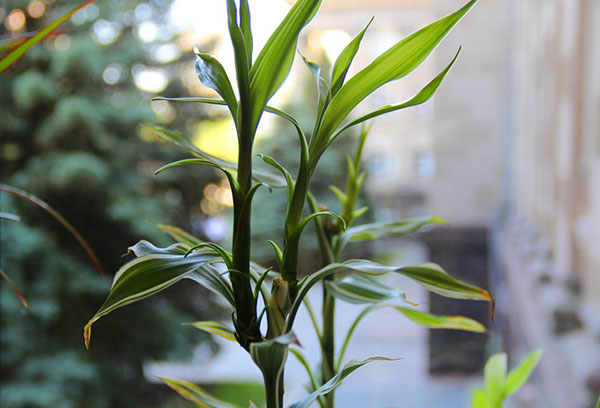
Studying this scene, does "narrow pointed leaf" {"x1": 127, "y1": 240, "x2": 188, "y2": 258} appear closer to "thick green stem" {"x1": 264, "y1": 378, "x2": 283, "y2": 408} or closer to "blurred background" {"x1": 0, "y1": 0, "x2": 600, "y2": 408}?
"thick green stem" {"x1": 264, "y1": 378, "x2": 283, "y2": 408}

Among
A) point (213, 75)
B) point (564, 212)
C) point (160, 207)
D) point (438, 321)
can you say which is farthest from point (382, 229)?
point (160, 207)

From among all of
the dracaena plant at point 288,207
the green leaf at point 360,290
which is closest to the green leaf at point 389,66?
the dracaena plant at point 288,207

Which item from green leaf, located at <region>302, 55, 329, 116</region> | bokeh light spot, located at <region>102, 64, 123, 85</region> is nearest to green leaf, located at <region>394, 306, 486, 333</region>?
green leaf, located at <region>302, 55, 329, 116</region>

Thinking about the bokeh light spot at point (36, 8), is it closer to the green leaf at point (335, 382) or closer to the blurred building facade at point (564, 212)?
the blurred building facade at point (564, 212)

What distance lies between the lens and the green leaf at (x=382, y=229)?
0.40 metres

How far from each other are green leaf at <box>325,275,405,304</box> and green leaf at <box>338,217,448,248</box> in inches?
1.5

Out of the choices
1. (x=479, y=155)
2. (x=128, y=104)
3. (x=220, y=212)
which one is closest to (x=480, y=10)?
(x=479, y=155)

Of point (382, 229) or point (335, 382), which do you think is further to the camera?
point (382, 229)

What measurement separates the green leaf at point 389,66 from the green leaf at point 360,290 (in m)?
0.10

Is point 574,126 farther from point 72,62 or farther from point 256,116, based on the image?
point 72,62

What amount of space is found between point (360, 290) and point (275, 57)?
0.14m

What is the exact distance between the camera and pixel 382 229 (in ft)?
1.38

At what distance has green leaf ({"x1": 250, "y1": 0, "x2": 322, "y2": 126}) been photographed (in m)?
0.28

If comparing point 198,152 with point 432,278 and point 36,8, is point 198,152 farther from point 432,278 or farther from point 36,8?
point 36,8
